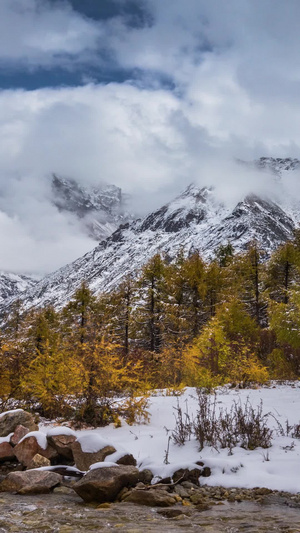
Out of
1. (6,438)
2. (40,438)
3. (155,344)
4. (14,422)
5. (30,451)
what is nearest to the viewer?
(30,451)

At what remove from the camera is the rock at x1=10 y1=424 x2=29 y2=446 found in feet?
26.9

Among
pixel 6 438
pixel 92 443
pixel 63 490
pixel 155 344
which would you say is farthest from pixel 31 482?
pixel 155 344

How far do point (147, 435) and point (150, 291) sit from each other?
68.8 feet

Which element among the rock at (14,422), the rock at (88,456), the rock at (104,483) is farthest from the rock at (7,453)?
the rock at (104,483)

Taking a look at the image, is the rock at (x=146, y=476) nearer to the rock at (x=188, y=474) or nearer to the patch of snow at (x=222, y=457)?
the patch of snow at (x=222, y=457)

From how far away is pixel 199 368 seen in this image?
1508cm

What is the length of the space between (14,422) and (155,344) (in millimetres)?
22879

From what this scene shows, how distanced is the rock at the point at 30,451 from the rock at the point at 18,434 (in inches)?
15.4

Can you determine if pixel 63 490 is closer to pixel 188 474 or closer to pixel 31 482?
pixel 31 482

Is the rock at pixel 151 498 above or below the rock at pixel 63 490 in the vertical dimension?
above

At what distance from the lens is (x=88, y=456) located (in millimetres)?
7020

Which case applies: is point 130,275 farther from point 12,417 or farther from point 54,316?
point 12,417

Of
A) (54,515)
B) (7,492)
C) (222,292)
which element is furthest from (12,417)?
(222,292)

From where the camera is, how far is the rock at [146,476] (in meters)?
6.22
